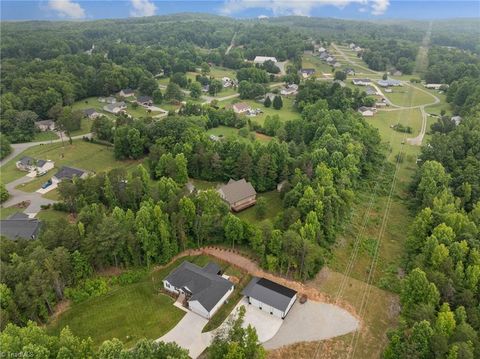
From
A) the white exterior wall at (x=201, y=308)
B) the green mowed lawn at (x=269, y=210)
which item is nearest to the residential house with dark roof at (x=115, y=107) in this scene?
the green mowed lawn at (x=269, y=210)

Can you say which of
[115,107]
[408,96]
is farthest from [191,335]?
[408,96]

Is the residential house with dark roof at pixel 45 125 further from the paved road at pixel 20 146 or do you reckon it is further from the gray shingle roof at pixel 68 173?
the gray shingle roof at pixel 68 173

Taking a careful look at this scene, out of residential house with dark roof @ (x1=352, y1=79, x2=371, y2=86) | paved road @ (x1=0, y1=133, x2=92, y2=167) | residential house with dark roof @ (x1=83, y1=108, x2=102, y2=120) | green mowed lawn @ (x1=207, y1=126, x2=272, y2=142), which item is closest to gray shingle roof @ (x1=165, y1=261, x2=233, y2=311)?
green mowed lawn @ (x1=207, y1=126, x2=272, y2=142)

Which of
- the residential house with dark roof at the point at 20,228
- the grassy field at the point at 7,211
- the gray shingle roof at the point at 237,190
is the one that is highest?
the gray shingle roof at the point at 237,190

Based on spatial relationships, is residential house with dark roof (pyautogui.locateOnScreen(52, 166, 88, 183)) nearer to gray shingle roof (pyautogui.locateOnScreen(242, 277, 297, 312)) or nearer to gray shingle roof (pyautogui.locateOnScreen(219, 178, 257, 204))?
gray shingle roof (pyautogui.locateOnScreen(219, 178, 257, 204))

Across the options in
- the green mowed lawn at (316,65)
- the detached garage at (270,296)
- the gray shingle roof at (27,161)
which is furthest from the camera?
the green mowed lawn at (316,65)

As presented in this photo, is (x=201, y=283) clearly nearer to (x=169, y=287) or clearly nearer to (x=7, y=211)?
(x=169, y=287)

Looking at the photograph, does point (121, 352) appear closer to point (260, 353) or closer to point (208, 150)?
point (260, 353)
